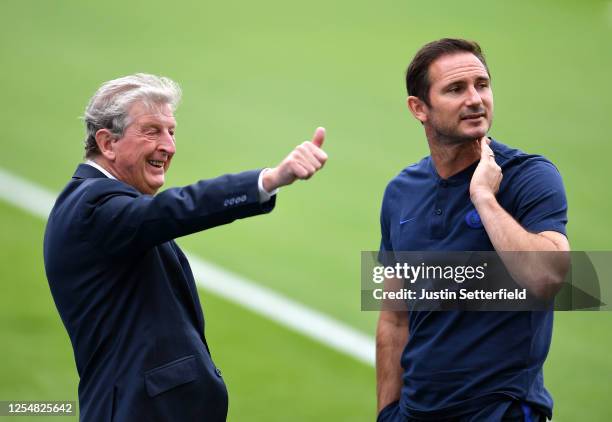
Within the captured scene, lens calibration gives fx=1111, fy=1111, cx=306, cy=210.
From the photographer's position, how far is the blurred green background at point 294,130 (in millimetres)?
7219

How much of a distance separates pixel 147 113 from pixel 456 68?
3.89ft

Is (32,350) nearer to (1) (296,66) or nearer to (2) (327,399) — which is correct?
(2) (327,399)

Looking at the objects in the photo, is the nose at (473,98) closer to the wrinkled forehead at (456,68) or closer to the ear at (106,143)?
the wrinkled forehead at (456,68)

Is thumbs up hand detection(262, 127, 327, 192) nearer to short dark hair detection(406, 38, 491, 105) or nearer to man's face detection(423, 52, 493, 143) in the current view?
man's face detection(423, 52, 493, 143)

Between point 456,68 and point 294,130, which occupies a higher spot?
point 294,130

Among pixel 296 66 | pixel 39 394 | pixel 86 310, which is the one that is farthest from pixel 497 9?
pixel 86 310

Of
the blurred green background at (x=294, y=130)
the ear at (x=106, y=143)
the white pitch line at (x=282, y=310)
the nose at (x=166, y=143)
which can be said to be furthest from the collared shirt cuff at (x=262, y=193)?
the white pitch line at (x=282, y=310)

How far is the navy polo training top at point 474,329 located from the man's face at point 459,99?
0.38 feet

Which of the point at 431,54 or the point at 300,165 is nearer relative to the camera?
the point at 300,165

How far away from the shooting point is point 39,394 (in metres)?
6.86

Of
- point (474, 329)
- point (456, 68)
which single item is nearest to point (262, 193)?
point (474, 329)

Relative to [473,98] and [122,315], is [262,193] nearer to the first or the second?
[122,315]

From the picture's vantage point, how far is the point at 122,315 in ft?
13.0

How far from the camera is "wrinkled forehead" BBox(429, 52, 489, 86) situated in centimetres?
422
